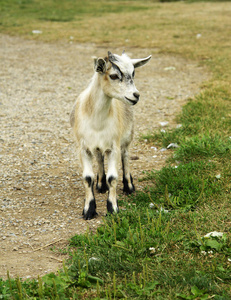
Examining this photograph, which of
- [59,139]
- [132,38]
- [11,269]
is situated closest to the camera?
[11,269]

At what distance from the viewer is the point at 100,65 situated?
4.80 m

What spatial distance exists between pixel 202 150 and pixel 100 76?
2145mm

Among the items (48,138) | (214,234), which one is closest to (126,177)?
(214,234)

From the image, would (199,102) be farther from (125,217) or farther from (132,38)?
(132,38)

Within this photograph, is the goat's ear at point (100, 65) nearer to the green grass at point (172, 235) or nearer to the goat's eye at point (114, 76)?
the goat's eye at point (114, 76)

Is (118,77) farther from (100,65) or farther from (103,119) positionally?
(103,119)

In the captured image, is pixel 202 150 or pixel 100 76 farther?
pixel 202 150

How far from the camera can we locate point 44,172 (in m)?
6.39

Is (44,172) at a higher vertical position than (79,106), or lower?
lower

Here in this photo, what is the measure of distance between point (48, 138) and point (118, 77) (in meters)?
3.23

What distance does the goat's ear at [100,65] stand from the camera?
4.72m

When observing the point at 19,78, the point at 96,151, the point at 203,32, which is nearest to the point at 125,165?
the point at 96,151

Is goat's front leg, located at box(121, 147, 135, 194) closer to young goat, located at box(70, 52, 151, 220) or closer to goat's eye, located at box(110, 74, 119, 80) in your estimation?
young goat, located at box(70, 52, 151, 220)

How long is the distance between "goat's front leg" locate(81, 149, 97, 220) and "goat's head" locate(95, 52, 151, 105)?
2.67ft
